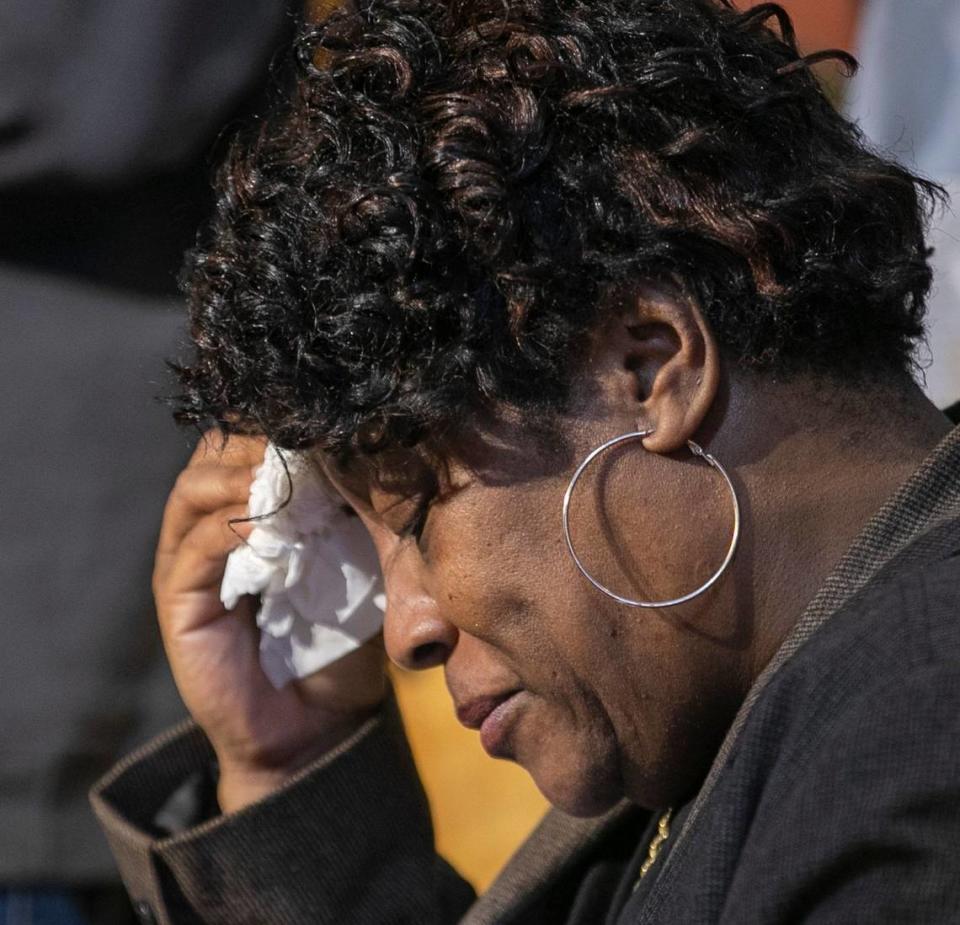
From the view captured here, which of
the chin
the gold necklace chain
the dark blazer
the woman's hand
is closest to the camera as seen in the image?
the dark blazer

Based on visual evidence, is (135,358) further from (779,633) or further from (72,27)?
(779,633)

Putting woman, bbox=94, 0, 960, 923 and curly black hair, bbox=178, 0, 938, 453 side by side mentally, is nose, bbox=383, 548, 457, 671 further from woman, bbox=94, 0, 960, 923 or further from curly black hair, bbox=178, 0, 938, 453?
curly black hair, bbox=178, 0, 938, 453

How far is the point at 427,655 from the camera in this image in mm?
1446

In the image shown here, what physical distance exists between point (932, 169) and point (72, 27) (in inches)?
54.9

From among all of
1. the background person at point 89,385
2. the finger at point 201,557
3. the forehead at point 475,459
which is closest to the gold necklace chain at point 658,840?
the forehead at point 475,459

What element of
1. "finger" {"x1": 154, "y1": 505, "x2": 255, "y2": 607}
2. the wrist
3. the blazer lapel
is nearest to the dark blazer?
the blazer lapel

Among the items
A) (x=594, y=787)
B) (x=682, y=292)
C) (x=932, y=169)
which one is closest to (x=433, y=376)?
(x=682, y=292)

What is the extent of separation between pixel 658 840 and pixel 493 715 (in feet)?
0.92

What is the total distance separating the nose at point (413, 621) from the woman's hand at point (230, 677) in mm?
512

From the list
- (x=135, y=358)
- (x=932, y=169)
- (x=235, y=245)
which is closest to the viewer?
(x=235, y=245)

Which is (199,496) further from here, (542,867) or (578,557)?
(578,557)

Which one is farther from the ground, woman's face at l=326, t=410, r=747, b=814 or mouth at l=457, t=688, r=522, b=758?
woman's face at l=326, t=410, r=747, b=814

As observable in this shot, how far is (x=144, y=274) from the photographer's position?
210cm

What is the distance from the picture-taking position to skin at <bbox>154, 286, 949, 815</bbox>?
1.25 metres
